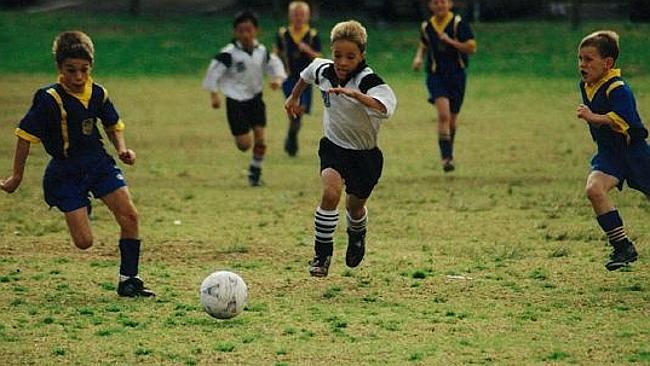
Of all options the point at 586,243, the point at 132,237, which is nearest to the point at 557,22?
the point at 586,243

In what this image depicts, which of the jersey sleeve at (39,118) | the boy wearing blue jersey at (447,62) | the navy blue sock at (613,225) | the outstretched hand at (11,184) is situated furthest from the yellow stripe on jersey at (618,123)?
the boy wearing blue jersey at (447,62)

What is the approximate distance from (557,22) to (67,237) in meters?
29.1

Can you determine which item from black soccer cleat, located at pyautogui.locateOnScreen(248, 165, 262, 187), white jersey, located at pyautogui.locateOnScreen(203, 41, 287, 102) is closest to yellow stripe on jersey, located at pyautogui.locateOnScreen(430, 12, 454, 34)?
white jersey, located at pyautogui.locateOnScreen(203, 41, 287, 102)

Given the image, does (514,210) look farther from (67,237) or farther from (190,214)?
(67,237)

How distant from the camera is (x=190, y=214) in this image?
46.4 feet

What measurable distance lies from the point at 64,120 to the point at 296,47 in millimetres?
10695

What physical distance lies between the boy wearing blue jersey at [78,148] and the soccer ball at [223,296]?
3.33ft

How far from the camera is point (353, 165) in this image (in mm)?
10328

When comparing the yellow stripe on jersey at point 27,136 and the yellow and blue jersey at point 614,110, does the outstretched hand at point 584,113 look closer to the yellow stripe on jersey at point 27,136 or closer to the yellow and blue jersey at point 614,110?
the yellow and blue jersey at point 614,110

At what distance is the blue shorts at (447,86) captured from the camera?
17.1 meters

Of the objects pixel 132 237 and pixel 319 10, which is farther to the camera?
pixel 319 10

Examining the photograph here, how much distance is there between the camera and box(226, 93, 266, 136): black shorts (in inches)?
663

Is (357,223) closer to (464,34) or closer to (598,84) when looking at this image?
(598,84)

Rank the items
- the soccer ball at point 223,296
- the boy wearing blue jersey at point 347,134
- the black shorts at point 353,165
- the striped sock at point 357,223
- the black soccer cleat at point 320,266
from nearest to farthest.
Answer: the soccer ball at point 223,296 → the boy wearing blue jersey at point 347,134 → the black soccer cleat at point 320,266 → the black shorts at point 353,165 → the striped sock at point 357,223
